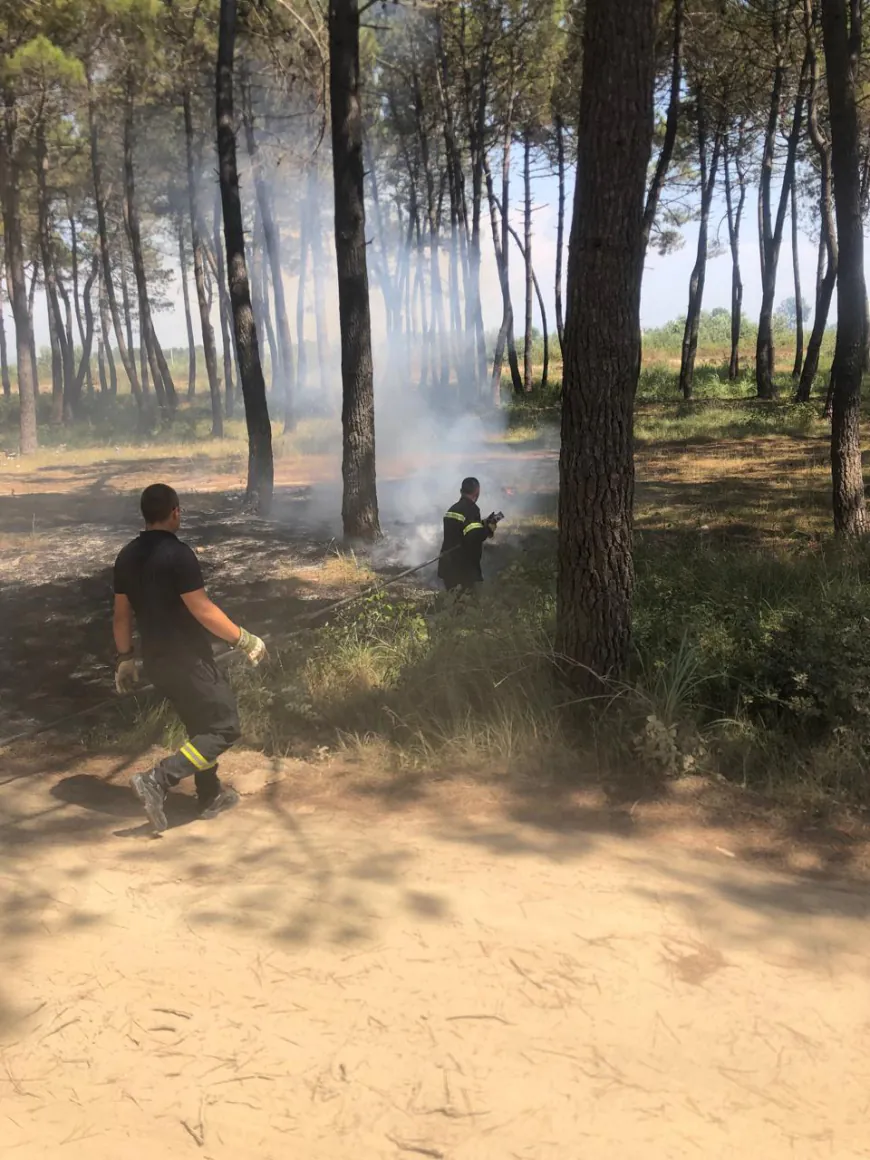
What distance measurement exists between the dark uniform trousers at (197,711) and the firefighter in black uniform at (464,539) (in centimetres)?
331

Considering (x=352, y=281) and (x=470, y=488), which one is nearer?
(x=470, y=488)

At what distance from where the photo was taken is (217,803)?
167 inches

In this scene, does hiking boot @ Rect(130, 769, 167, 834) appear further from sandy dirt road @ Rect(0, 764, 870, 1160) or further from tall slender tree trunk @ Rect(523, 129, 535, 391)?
tall slender tree trunk @ Rect(523, 129, 535, 391)

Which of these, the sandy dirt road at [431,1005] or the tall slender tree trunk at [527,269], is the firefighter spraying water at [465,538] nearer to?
the sandy dirt road at [431,1005]

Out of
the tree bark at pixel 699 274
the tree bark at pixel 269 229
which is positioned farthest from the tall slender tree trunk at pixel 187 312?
the tree bark at pixel 699 274

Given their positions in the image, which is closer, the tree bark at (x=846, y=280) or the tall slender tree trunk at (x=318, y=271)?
the tree bark at (x=846, y=280)

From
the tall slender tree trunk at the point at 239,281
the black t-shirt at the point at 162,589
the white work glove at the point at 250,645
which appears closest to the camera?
the black t-shirt at the point at 162,589

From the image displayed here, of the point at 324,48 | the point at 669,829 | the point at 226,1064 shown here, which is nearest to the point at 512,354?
the point at 324,48

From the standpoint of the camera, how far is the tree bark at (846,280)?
7.25 metres

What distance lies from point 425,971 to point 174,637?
6.63 ft

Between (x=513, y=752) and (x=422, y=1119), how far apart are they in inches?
98.2

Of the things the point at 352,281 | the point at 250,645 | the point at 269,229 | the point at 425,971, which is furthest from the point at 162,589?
the point at 269,229

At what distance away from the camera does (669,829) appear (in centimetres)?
380

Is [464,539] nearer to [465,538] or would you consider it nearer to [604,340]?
[465,538]
